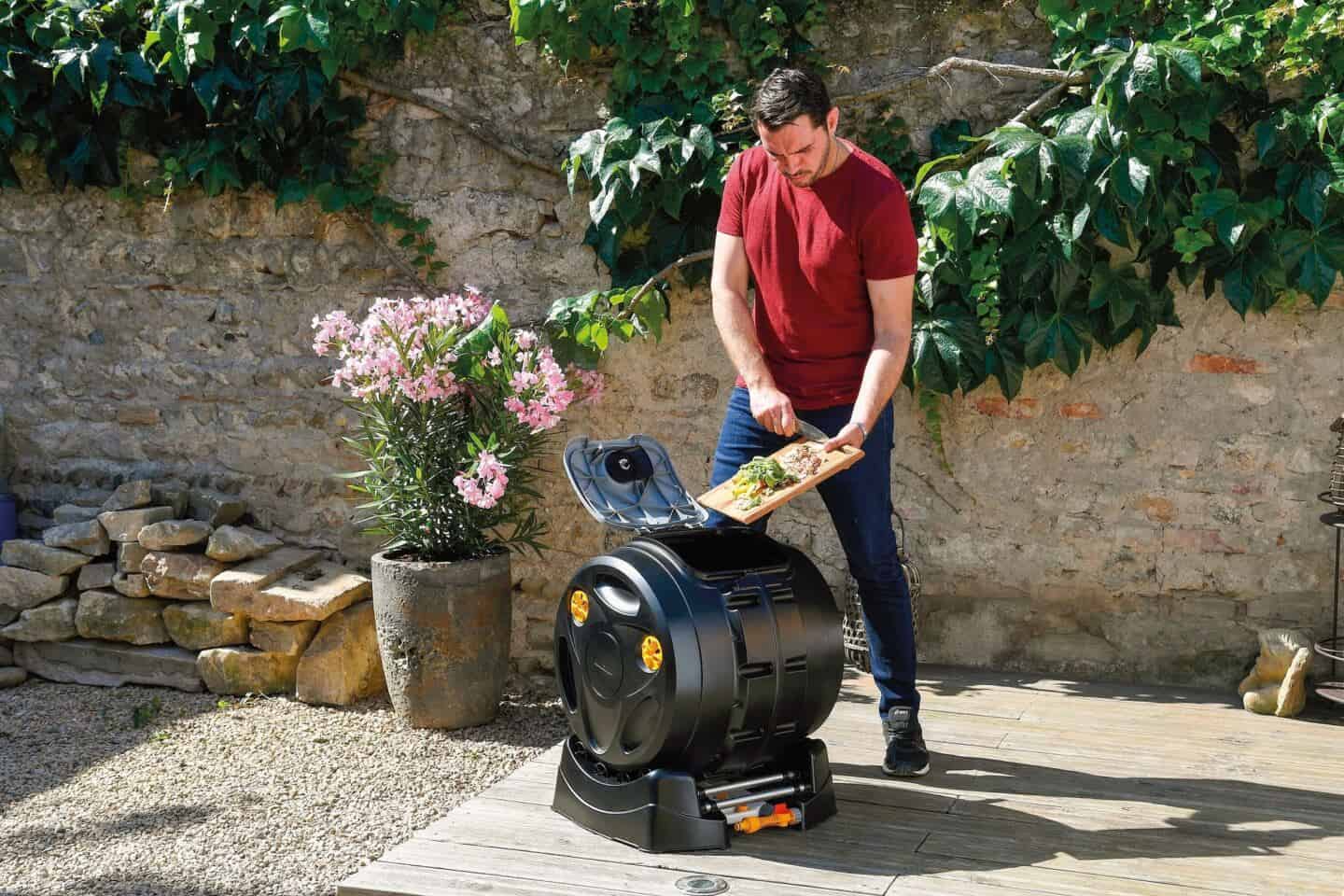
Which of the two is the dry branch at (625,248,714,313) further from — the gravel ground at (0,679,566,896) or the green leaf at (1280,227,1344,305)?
the green leaf at (1280,227,1344,305)

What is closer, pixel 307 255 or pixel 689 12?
pixel 689 12

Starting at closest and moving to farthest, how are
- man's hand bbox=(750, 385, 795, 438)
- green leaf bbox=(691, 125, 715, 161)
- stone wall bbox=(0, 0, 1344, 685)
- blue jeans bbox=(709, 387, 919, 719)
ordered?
man's hand bbox=(750, 385, 795, 438), blue jeans bbox=(709, 387, 919, 719), stone wall bbox=(0, 0, 1344, 685), green leaf bbox=(691, 125, 715, 161)

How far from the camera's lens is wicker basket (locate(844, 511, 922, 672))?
14.3 ft

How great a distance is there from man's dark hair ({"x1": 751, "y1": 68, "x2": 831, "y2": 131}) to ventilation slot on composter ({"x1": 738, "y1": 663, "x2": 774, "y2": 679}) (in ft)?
3.73

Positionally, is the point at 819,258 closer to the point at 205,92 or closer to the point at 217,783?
the point at 217,783

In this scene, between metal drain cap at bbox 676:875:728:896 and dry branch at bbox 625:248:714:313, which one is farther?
dry branch at bbox 625:248:714:313

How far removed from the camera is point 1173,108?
3.86m

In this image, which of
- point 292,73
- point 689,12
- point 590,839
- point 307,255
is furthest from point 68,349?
point 590,839

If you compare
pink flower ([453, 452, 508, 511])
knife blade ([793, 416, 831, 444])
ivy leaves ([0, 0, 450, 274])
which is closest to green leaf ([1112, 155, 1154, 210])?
knife blade ([793, 416, 831, 444])

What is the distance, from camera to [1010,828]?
9.73 feet

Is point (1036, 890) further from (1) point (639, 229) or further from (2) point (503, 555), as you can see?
(1) point (639, 229)

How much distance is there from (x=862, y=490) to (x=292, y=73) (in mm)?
2692

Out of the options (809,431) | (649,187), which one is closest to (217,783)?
(809,431)

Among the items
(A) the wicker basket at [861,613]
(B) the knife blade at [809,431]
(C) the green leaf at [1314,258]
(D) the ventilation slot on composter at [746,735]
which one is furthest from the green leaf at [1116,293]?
(D) the ventilation slot on composter at [746,735]
